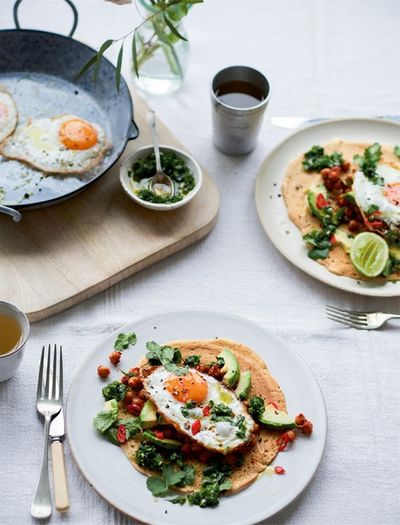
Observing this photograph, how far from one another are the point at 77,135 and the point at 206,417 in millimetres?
1787

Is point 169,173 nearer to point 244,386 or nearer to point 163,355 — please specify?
point 163,355

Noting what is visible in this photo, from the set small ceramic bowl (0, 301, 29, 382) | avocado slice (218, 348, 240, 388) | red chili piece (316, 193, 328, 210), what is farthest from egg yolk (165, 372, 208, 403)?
red chili piece (316, 193, 328, 210)

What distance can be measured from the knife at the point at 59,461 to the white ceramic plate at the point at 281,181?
54.6 inches

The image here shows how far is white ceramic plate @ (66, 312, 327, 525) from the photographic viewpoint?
2.93 m

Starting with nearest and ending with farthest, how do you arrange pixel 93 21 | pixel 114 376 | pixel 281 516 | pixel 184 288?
pixel 281 516, pixel 114 376, pixel 184 288, pixel 93 21

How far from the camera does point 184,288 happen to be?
370 cm

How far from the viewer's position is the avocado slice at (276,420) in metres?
3.11

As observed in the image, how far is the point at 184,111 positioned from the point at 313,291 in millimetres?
1415

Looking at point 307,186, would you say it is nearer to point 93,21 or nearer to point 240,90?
point 240,90

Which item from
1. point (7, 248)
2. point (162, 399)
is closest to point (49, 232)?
point (7, 248)

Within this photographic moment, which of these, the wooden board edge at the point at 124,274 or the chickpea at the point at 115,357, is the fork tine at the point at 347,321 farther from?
the chickpea at the point at 115,357

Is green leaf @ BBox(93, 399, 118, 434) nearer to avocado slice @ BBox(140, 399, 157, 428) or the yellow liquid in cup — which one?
avocado slice @ BBox(140, 399, 157, 428)

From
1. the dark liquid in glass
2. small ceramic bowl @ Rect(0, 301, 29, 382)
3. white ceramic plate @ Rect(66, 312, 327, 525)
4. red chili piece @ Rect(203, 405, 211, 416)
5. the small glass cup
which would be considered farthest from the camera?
the dark liquid in glass

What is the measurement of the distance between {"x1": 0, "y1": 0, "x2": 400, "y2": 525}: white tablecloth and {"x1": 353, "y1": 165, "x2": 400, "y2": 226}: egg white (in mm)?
452
